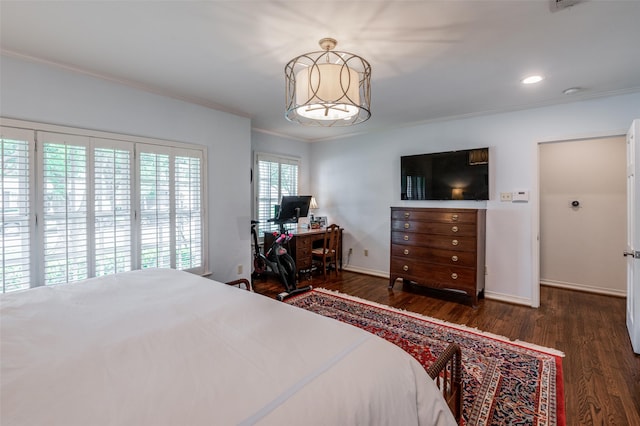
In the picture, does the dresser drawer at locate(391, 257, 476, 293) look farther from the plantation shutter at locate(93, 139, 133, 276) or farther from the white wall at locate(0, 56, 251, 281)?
the plantation shutter at locate(93, 139, 133, 276)

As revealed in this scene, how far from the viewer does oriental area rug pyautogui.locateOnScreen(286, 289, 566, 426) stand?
1788mm

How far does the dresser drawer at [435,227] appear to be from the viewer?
3.54 metres

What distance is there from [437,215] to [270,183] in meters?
2.74

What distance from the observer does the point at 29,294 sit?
176 cm

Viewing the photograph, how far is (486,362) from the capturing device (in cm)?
230

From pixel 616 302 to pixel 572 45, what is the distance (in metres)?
3.39

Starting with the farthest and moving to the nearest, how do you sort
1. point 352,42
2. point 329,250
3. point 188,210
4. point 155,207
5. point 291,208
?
point 329,250 → point 291,208 → point 188,210 → point 155,207 → point 352,42

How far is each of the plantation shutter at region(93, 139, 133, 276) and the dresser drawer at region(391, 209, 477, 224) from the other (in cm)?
323

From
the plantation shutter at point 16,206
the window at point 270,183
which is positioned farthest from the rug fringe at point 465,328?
the plantation shutter at point 16,206

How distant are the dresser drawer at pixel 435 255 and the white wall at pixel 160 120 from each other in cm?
211

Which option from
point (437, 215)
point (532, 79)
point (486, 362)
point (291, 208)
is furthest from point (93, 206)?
point (532, 79)

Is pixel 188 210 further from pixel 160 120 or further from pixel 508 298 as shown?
pixel 508 298

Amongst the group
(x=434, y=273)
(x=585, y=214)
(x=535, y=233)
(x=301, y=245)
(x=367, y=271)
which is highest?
(x=585, y=214)

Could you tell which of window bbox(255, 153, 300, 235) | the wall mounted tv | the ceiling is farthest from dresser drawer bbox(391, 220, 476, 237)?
window bbox(255, 153, 300, 235)
